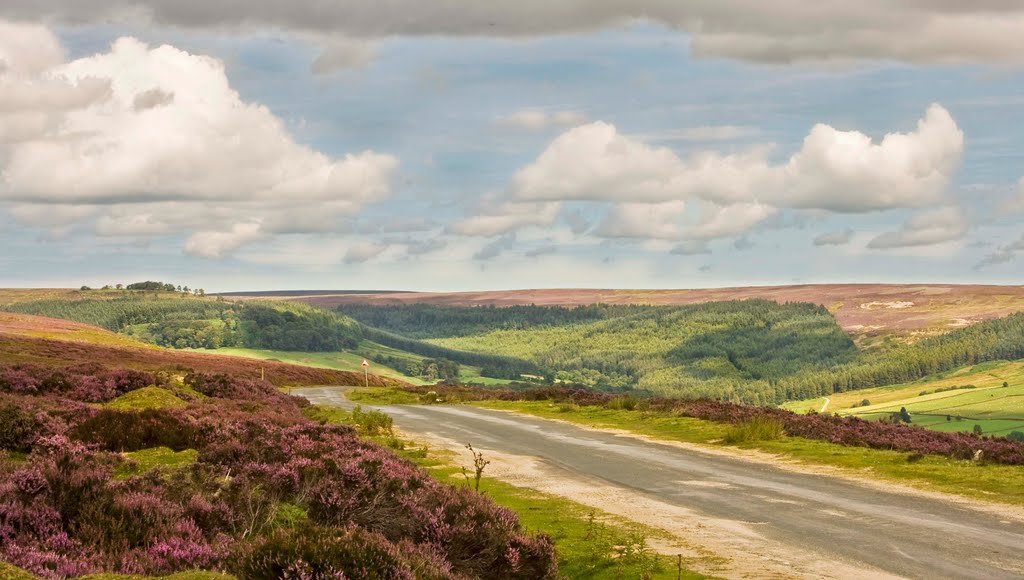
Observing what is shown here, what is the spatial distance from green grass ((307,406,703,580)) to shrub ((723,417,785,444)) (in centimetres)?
1193

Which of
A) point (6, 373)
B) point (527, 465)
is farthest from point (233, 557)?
point (6, 373)

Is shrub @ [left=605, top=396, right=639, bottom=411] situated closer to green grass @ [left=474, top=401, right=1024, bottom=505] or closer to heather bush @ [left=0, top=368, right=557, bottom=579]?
green grass @ [left=474, top=401, right=1024, bottom=505]

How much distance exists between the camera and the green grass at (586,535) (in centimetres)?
1252

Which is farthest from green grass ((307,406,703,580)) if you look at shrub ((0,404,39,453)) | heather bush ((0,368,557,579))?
shrub ((0,404,39,453))

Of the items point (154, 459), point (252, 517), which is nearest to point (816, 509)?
point (252, 517)

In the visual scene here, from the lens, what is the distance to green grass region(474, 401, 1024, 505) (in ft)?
67.1

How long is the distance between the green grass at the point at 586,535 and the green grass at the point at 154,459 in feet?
18.4

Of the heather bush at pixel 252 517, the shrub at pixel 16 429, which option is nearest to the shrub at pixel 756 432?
the heather bush at pixel 252 517

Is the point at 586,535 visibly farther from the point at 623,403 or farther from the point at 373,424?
the point at 623,403

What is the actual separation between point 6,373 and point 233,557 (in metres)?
27.4

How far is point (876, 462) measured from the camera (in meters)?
24.8

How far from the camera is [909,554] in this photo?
13.4m

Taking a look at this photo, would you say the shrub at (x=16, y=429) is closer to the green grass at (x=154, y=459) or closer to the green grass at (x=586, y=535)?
the green grass at (x=154, y=459)

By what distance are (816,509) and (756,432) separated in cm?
1393
